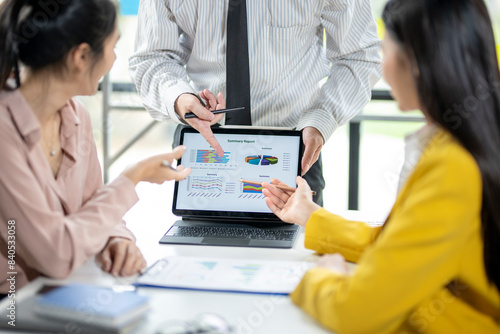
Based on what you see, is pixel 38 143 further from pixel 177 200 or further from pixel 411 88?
pixel 411 88

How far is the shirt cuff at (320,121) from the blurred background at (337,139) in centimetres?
149

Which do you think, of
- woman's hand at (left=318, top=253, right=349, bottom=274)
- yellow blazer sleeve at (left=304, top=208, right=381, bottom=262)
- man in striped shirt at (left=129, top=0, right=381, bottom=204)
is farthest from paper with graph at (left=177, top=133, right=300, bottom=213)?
woman's hand at (left=318, top=253, right=349, bottom=274)

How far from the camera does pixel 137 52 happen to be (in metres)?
1.85

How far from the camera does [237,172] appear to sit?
1562mm

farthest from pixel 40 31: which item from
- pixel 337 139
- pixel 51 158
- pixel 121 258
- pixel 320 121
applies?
pixel 337 139

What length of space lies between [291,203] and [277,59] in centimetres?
56

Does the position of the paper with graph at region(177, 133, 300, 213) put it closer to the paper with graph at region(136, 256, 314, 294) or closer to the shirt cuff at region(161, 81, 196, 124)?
the shirt cuff at region(161, 81, 196, 124)

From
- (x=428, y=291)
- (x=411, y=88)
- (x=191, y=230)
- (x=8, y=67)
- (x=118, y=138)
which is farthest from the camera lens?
(x=118, y=138)

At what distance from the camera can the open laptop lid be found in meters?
1.54

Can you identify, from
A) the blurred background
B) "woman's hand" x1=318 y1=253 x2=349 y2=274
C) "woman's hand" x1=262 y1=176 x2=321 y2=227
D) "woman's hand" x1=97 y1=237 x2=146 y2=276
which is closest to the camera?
"woman's hand" x1=318 y1=253 x2=349 y2=274

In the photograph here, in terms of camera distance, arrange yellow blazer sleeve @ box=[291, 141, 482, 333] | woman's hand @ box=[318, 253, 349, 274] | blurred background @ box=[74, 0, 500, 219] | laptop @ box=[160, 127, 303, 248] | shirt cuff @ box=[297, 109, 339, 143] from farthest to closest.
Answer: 1. blurred background @ box=[74, 0, 500, 219]
2. shirt cuff @ box=[297, 109, 339, 143]
3. laptop @ box=[160, 127, 303, 248]
4. woman's hand @ box=[318, 253, 349, 274]
5. yellow blazer sleeve @ box=[291, 141, 482, 333]

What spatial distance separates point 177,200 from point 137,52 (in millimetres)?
584

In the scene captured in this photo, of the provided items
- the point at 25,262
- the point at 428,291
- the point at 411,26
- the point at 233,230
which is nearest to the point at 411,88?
the point at 411,26

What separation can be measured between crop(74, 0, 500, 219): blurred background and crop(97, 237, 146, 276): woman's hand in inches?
80.5
